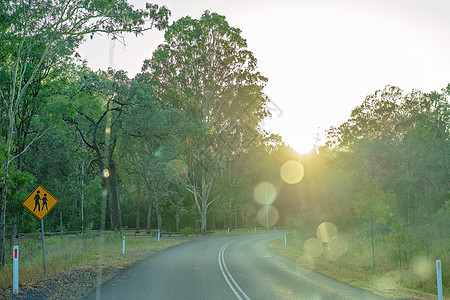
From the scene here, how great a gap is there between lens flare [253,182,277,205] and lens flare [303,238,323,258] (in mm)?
42798

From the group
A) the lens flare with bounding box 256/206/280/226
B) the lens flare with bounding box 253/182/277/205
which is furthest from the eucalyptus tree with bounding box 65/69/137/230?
the lens flare with bounding box 256/206/280/226

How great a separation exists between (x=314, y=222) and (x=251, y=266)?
18407 millimetres

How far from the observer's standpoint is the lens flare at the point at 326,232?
27134 mm

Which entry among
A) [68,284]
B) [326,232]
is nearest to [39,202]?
[68,284]

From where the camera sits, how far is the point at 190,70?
3956 centimetres

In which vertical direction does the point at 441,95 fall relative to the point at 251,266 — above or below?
above

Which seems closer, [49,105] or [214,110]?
[49,105]

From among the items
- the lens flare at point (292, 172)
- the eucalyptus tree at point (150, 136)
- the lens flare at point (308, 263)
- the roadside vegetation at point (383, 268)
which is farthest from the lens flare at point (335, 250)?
the lens flare at point (292, 172)

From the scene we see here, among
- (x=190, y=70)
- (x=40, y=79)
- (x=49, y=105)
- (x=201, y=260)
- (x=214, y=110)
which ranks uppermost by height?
(x=190, y=70)

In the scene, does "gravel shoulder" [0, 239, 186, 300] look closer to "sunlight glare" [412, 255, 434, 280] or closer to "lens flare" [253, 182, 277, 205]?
"sunlight glare" [412, 255, 434, 280]

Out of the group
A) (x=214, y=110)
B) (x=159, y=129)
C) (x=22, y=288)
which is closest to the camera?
(x=22, y=288)

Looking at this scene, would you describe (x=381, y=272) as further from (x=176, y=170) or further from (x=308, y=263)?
(x=176, y=170)

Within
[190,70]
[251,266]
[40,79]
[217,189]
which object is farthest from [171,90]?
[251,266]

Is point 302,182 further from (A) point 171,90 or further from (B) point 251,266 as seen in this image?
(B) point 251,266
